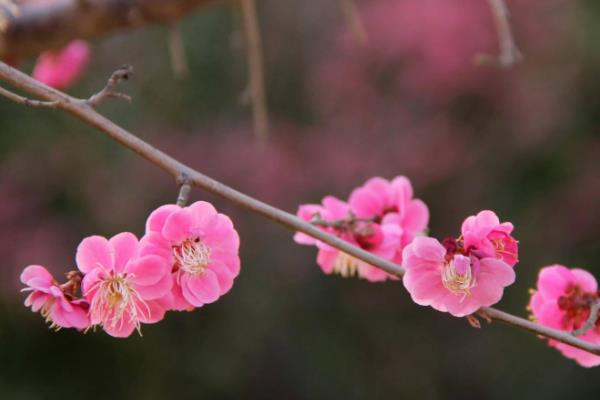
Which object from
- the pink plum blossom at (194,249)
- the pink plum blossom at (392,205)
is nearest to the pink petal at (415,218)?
the pink plum blossom at (392,205)

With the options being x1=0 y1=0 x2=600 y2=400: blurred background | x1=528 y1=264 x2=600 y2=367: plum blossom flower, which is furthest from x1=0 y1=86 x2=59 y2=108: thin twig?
x1=0 y1=0 x2=600 y2=400: blurred background

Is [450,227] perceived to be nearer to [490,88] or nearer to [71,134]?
[490,88]

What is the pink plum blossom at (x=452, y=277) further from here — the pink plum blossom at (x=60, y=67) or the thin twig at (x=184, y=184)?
the pink plum blossom at (x=60, y=67)

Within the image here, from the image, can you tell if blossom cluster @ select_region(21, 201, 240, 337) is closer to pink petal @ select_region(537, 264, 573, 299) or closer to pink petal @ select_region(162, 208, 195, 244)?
pink petal @ select_region(162, 208, 195, 244)

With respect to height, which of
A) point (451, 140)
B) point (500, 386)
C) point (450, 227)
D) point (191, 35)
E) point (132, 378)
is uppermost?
point (191, 35)

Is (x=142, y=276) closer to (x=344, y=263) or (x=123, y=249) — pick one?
(x=123, y=249)

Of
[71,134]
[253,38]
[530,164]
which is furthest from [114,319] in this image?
[530,164]
